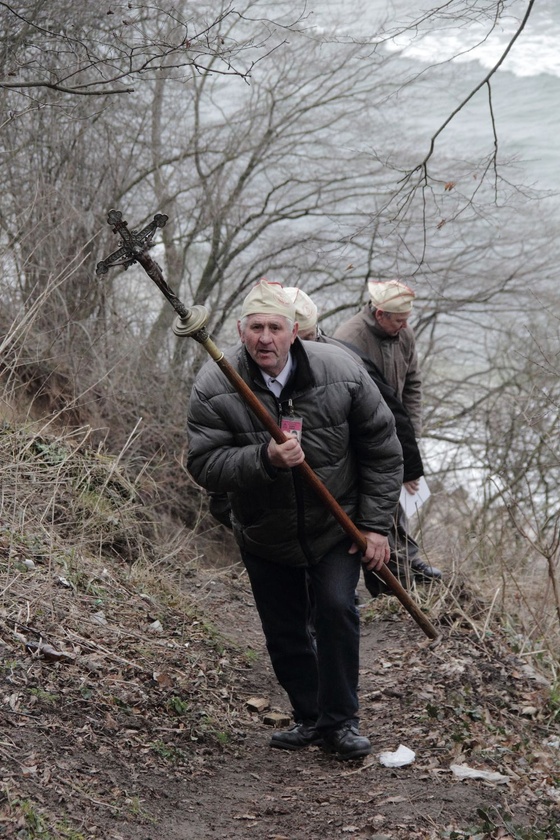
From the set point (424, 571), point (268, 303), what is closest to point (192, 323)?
point (268, 303)

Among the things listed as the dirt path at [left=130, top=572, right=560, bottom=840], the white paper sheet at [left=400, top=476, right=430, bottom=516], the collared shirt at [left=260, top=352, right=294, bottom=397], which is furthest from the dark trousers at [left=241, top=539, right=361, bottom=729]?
the white paper sheet at [left=400, top=476, right=430, bottom=516]

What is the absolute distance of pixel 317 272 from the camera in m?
12.3

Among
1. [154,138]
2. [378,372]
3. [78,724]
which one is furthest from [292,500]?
[154,138]

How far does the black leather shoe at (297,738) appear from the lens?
476 cm

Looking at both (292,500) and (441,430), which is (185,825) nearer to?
(292,500)

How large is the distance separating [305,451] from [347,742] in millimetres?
1337

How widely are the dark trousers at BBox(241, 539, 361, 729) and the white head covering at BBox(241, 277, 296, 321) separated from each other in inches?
43.1

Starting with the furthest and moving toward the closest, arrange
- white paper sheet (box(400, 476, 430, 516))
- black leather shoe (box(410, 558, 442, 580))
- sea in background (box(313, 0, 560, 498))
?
sea in background (box(313, 0, 560, 498)) < black leather shoe (box(410, 558, 442, 580)) < white paper sheet (box(400, 476, 430, 516))

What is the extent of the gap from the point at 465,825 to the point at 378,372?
106 inches

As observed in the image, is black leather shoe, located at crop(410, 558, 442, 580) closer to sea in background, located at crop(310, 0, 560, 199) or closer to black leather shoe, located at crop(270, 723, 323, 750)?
black leather shoe, located at crop(270, 723, 323, 750)

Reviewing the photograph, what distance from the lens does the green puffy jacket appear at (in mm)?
4238

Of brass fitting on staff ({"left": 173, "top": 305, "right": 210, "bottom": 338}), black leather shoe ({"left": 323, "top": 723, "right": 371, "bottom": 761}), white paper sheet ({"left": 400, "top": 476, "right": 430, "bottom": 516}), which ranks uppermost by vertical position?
brass fitting on staff ({"left": 173, "top": 305, "right": 210, "bottom": 338})

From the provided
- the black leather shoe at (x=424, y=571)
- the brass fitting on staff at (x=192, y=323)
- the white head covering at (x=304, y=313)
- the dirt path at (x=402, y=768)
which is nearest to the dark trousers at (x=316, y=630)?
the dirt path at (x=402, y=768)

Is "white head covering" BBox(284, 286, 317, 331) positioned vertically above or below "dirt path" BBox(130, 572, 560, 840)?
above
